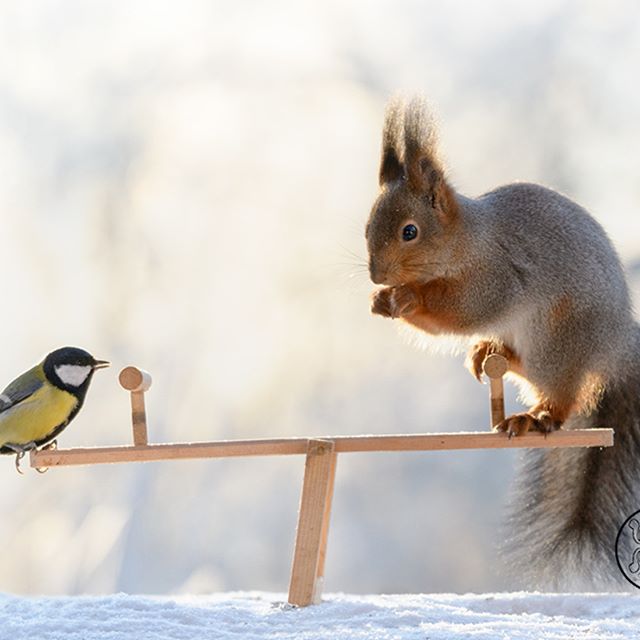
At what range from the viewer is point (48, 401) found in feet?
6.49

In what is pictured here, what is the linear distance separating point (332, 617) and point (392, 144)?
82 centimetres

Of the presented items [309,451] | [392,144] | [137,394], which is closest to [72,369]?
[137,394]

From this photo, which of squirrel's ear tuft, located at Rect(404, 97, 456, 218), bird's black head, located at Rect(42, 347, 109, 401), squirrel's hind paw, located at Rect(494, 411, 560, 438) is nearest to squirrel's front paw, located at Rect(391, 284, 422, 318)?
squirrel's ear tuft, located at Rect(404, 97, 456, 218)

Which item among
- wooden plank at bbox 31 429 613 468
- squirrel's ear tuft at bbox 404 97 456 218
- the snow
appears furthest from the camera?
squirrel's ear tuft at bbox 404 97 456 218

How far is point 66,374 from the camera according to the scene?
6.52ft

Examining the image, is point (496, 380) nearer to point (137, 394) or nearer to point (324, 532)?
point (324, 532)

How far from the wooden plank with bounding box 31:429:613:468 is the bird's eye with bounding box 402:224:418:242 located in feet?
1.15

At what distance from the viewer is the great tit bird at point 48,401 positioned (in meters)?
1.98

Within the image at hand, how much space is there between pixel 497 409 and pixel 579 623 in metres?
0.38

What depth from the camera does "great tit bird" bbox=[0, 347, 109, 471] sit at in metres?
1.98

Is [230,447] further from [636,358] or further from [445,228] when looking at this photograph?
[636,358]

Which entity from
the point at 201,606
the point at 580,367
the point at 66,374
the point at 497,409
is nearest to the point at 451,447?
the point at 497,409

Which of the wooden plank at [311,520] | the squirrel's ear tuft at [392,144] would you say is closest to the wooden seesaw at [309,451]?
the wooden plank at [311,520]

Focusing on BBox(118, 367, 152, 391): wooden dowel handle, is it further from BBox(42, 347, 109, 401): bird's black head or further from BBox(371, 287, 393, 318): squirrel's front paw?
BBox(371, 287, 393, 318): squirrel's front paw
